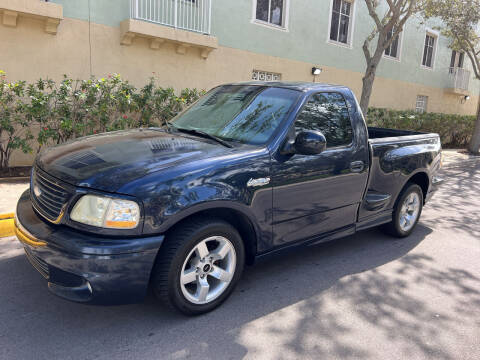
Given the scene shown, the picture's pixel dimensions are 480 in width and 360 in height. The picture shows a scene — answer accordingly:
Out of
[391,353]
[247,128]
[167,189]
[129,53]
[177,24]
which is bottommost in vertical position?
[391,353]

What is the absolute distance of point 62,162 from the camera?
10.4 ft

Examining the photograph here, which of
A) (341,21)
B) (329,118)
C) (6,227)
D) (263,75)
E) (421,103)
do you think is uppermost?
(341,21)

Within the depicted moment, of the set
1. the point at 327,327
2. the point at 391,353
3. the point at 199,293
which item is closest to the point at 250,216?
the point at 199,293

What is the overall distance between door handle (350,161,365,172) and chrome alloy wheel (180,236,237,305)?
1618mm

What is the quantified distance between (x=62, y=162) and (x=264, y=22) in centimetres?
1051

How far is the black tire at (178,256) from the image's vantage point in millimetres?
2877

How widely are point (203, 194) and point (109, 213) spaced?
67 centimetres

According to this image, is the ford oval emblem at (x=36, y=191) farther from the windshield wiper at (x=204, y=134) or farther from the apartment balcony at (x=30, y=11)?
the apartment balcony at (x=30, y=11)

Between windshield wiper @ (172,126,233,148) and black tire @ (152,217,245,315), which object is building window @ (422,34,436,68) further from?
black tire @ (152,217,245,315)

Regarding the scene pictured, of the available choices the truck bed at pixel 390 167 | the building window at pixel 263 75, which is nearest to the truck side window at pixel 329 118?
the truck bed at pixel 390 167

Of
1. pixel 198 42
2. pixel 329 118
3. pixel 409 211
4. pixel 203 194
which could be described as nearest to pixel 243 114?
pixel 329 118

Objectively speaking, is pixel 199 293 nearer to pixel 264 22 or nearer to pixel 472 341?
pixel 472 341

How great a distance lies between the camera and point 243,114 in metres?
3.83

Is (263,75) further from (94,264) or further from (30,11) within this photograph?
(94,264)
